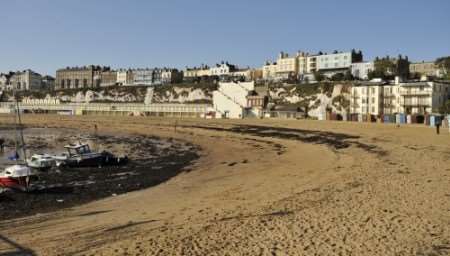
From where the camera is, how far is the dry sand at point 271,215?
468 inches

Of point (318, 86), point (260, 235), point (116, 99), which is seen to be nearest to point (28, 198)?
point (260, 235)

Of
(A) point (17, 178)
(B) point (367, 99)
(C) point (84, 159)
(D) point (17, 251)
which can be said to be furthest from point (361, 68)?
(D) point (17, 251)

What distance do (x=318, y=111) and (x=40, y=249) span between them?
89.3m

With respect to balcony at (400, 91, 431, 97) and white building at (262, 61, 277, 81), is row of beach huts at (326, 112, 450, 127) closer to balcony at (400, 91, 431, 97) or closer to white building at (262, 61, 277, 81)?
balcony at (400, 91, 431, 97)

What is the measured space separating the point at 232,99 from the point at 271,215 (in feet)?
340

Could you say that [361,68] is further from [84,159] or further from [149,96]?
[84,159]

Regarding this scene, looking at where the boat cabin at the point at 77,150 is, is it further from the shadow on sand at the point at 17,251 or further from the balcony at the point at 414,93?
the balcony at the point at 414,93

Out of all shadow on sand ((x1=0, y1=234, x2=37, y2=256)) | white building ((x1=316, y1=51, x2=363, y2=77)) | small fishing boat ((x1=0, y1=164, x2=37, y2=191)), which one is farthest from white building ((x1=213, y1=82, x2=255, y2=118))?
shadow on sand ((x1=0, y1=234, x2=37, y2=256))

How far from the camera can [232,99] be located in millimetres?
118500

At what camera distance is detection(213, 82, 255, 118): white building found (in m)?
113

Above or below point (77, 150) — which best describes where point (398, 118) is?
above

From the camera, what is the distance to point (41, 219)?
1694cm

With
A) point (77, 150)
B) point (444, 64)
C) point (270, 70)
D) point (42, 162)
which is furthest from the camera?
point (270, 70)

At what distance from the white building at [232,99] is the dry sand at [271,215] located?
81.5 meters
